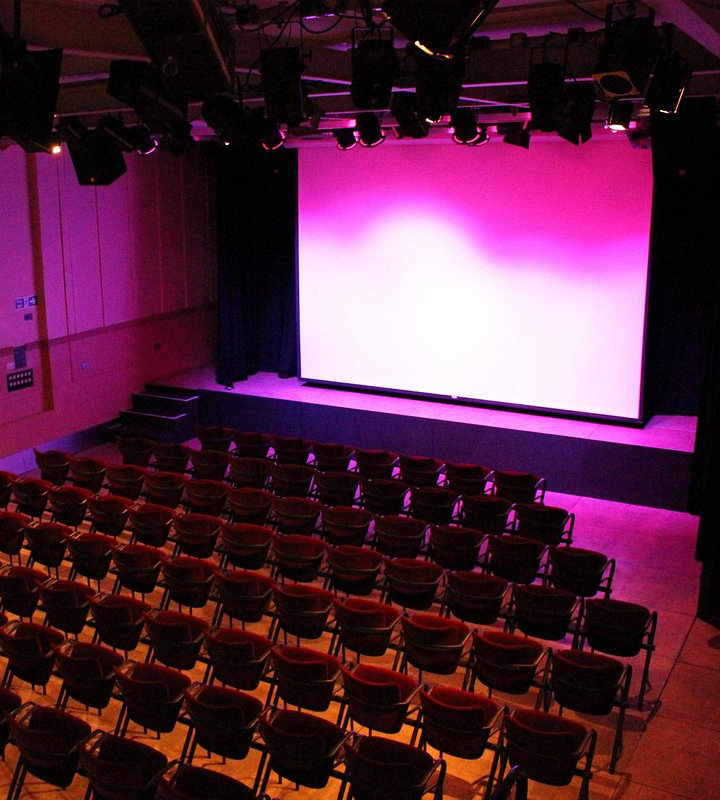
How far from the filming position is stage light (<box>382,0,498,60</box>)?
394 cm

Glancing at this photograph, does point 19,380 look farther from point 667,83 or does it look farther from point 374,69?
point 667,83

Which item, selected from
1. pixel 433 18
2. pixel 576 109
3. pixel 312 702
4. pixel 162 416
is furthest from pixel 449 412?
pixel 433 18

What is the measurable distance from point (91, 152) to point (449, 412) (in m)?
5.53

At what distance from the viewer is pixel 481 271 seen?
12141mm

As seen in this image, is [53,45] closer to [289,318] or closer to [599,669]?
[599,669]

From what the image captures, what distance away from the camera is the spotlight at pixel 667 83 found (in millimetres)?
6305

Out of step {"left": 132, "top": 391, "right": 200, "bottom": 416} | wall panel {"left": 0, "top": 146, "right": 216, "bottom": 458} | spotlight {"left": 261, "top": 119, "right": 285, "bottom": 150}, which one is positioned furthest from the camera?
step {"left": 132, "top": 391, "right": 200, "bottom": 416}

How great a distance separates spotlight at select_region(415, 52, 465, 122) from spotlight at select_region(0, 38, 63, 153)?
2.61 meters

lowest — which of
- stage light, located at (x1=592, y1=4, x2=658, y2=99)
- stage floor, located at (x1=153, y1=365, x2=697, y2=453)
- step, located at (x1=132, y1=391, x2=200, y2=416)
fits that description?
step, located at (x1=132, y1=391, x2=200, y2=416)

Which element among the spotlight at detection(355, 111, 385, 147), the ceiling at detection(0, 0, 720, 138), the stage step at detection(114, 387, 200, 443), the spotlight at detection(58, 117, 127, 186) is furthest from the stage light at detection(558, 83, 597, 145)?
the stage step at detection(114, 387, 200, 443)

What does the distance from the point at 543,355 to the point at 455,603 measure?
5.80 meters

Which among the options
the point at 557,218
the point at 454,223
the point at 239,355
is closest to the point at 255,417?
the point at 239,355

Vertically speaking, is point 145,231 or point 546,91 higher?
point 546,91

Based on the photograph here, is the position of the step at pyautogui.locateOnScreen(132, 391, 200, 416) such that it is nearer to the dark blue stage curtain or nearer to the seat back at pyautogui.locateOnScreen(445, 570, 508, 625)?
the dark blue stage curtain
